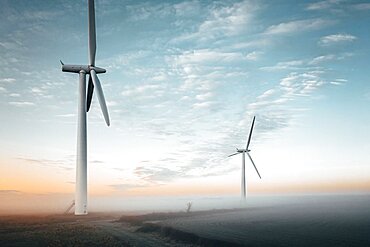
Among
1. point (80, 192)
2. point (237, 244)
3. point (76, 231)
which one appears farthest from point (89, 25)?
point (237, 244)

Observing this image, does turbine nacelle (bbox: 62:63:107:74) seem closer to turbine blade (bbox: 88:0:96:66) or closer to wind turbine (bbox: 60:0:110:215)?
wind turbine (bbox: 60:0:110:215)

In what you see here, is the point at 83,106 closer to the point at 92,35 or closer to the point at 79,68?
the point at 79,68

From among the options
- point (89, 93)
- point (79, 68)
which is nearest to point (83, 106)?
point (89, 93)

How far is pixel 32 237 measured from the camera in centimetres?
5747

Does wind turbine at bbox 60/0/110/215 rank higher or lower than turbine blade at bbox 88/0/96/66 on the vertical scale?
lower

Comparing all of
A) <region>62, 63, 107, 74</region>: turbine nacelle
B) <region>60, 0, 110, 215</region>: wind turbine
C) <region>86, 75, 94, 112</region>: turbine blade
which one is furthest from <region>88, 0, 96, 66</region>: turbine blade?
<region>86, 75, 94, 112</region>: turbine blade

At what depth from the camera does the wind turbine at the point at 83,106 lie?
73.4m

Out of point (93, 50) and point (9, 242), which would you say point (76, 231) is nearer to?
point (9, 242)

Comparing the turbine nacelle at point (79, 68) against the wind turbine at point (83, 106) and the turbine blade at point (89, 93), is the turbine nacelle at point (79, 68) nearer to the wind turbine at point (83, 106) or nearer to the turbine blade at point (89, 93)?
the wind turbine at point (83, 106)

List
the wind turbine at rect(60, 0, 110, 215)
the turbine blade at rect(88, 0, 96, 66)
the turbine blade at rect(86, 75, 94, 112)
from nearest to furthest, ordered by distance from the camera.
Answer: the wind turbine at rect(60, 0, 110, 215)
the turbine blade at rect(88, 0, 96, 66)
the turbine blade at rect(86, 75, 94, 112)

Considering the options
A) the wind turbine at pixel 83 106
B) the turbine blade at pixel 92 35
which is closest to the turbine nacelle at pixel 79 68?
the wind turbine at pixel 83 106

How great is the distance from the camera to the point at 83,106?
3049 inches

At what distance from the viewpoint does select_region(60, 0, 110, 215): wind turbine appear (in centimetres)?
7344

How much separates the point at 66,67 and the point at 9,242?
4315 centimetres
